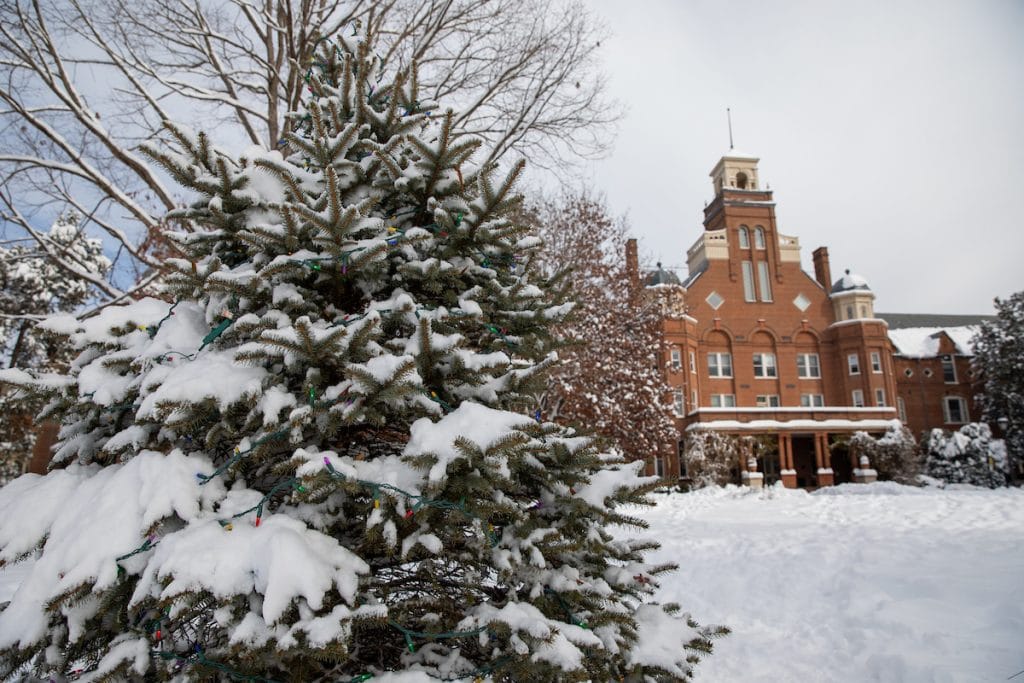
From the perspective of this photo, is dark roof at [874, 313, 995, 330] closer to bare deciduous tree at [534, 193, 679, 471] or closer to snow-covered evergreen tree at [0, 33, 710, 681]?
bare deciduous tree at [534, 193, 679, 471]

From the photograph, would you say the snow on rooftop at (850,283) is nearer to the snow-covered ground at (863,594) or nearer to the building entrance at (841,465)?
the building entrance at (841,465)

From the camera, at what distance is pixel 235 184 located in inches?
114

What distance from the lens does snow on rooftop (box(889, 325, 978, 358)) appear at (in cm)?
3956

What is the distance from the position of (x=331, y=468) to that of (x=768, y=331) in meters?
37.1

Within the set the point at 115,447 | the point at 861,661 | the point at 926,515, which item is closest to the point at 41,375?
the point at 115,447

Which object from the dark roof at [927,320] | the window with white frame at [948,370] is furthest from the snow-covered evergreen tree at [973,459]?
the dark roof at [927,320]

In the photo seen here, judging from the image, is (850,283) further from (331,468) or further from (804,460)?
(331,468)

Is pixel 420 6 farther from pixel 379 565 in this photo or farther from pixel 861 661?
pixel 861 661

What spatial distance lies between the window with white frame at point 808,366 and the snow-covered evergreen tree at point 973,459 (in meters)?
11.8

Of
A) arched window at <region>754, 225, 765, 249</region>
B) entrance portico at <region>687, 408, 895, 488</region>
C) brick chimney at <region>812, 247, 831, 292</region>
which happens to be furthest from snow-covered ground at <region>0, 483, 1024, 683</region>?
brick chimney at <region>812, 247, 831, 292</region>

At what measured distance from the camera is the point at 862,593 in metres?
5.95

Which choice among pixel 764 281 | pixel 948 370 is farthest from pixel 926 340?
pixel 764 281

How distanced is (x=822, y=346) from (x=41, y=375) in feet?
130

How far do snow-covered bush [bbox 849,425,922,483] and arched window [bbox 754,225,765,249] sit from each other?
13.2 meters
